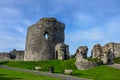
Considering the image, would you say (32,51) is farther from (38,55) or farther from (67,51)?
(67,51)

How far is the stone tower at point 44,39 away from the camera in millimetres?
52625

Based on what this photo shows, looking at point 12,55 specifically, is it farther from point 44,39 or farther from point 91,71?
point 91,71

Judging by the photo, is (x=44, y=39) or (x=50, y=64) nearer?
(x=50, y=64)

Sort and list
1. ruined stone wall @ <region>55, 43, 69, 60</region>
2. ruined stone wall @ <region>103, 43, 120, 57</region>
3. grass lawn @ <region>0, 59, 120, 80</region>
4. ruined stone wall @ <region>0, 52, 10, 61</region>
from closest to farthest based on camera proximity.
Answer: grass lawn @ <region>0, 59, 120, 80</region>, ruined stone wall @ <region>55, 43, 69, 60</region>, ruined stone wall @ <region>103, 43, 120, 57</region>, ruined stone wall @ <region>0, 52, 10, 61</region>

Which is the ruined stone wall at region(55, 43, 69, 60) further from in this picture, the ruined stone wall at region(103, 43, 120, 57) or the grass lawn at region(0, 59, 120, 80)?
the ruined stone wall at region(103, 43, 120, 57)

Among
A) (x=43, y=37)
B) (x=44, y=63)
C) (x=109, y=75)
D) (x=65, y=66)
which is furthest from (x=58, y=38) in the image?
(x=109, y=75)

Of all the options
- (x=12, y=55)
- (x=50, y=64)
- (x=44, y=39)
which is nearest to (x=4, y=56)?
(x=12, y=55)

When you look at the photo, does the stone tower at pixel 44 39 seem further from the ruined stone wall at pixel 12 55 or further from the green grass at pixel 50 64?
the ruined stone wall at pixel 12 55

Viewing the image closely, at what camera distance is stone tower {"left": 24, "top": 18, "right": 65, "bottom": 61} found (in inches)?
2072

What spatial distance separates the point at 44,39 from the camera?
5297 cm

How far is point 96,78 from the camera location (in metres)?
28.9

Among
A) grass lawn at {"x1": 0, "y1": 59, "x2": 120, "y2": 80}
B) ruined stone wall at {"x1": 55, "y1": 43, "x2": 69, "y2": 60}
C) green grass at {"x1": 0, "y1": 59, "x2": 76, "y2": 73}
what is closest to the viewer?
grass lawn at {"x1": 0, "y1": 59, "x2": 120, "y2": 80}

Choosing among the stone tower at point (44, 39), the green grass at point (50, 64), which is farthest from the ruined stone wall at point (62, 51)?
the green grass at point (50, 64)

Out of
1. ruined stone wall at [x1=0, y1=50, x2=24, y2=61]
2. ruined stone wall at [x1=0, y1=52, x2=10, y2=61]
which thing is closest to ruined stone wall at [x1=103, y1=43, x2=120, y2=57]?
ruined stone wall at [x1=0, y1=50, x2=24, y2=61]
